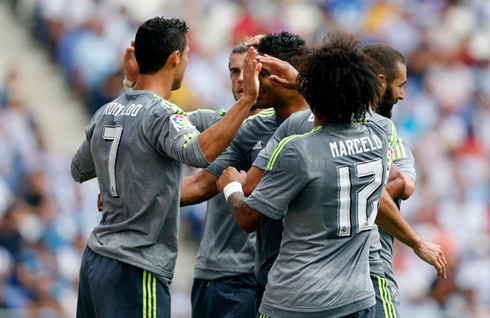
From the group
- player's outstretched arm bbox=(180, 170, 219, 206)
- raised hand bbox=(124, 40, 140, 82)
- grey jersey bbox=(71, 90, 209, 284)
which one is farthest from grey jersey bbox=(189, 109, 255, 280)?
grey jersey bbox=(71, 90, 209, 284)

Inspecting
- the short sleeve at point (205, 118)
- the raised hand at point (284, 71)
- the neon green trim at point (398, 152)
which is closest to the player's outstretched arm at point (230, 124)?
the raised hand at point (284, 71)

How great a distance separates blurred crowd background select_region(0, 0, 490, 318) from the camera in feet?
27.8

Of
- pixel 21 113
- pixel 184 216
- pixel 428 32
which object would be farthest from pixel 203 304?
pixel 428 32

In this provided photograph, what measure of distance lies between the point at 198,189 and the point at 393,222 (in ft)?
4.15

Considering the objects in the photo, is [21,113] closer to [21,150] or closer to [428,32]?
[21,150]

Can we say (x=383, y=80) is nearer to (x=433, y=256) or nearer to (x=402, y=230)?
(x=402, y=230)

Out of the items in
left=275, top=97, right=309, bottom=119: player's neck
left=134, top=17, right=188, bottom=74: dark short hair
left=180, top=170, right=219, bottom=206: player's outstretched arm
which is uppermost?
left=134, top=17, right=188, bottom=74: dark short hair

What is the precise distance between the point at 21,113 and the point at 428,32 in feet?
21.4

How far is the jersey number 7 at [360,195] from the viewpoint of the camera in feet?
11.2

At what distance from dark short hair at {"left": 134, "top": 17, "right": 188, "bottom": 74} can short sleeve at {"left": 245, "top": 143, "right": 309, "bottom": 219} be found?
863mm

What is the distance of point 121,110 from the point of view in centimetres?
385

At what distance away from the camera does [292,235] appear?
348 cm

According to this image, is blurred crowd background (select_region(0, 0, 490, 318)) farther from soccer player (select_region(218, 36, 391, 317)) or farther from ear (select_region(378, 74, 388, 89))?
soccer player (select_region(218, 36, 391, 317))

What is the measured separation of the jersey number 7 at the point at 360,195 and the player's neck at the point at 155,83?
1102mm
